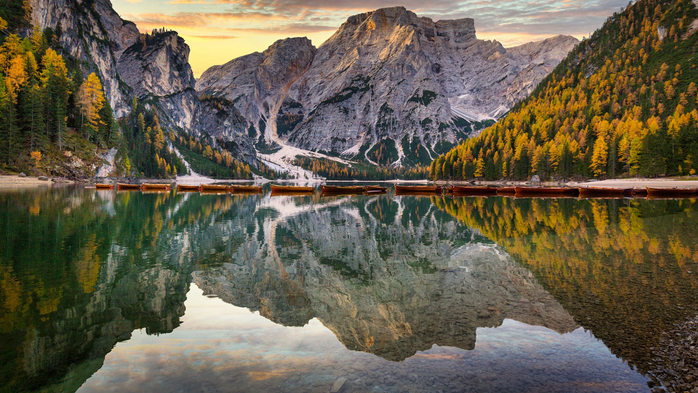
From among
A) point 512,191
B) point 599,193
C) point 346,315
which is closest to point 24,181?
point 346,315

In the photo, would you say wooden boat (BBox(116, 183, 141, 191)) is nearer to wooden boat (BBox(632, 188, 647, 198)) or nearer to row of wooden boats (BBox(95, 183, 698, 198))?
row of wooden boats (BBox(95, 183, 698, 198))

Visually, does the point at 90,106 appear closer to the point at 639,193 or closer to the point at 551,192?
the point at 551,192

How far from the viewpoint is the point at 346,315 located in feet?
40.3

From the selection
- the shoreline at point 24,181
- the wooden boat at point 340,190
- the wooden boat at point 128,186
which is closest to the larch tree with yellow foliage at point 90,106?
the shoreline at point 24,181

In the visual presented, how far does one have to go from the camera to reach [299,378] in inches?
318

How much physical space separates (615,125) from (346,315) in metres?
167

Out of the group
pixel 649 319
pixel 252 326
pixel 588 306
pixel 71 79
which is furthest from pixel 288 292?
pixel 71 79

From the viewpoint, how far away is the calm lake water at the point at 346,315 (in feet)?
26.6

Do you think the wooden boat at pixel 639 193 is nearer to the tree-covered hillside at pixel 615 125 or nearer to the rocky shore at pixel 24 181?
the tree-covered hillside at pixel 615 125

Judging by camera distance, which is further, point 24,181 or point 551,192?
point 24,181

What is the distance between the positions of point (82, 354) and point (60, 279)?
7.94m

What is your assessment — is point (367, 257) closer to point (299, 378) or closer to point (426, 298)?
point (426, 298)

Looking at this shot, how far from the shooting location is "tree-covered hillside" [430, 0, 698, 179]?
114125 mm

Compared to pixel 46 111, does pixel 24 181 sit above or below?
below
